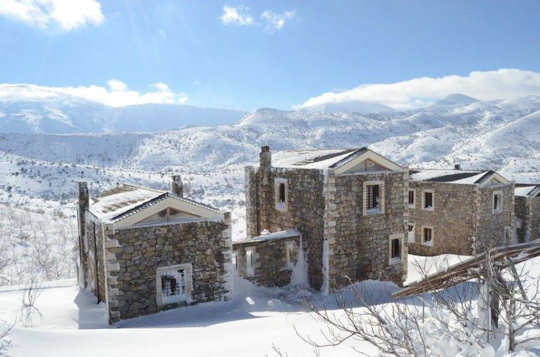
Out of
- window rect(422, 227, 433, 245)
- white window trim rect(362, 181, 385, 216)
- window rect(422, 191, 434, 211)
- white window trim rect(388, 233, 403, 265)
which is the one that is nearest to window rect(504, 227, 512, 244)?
window rect(422, 227, 433, 245)

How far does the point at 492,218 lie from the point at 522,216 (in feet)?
20.9

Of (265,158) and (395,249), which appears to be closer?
(395,249)

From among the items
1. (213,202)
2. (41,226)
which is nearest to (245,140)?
(213,202)

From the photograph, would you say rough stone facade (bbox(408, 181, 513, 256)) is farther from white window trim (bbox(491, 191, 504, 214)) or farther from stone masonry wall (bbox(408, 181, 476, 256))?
white window trim (bbox(491, 191, 504, 214))

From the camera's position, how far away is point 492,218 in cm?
2497

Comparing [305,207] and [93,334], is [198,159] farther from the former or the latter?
[93,334]

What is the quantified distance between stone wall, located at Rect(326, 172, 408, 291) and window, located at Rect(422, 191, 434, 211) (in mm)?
8779

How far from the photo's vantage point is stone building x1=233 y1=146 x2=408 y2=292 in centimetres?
1672

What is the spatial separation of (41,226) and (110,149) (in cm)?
9682

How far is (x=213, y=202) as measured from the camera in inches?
2689

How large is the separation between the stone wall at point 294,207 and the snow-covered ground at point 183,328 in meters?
1.87

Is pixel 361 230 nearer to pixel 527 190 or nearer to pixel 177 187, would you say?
pixel 177 187

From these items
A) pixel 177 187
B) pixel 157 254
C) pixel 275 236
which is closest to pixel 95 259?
pixel 157 254

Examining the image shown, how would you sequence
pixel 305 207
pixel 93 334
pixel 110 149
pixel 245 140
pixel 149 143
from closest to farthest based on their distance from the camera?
pixel 93 334 < pixel 305 207 < pixel 110 149 < pixel 149 143 < pixel 245 140
